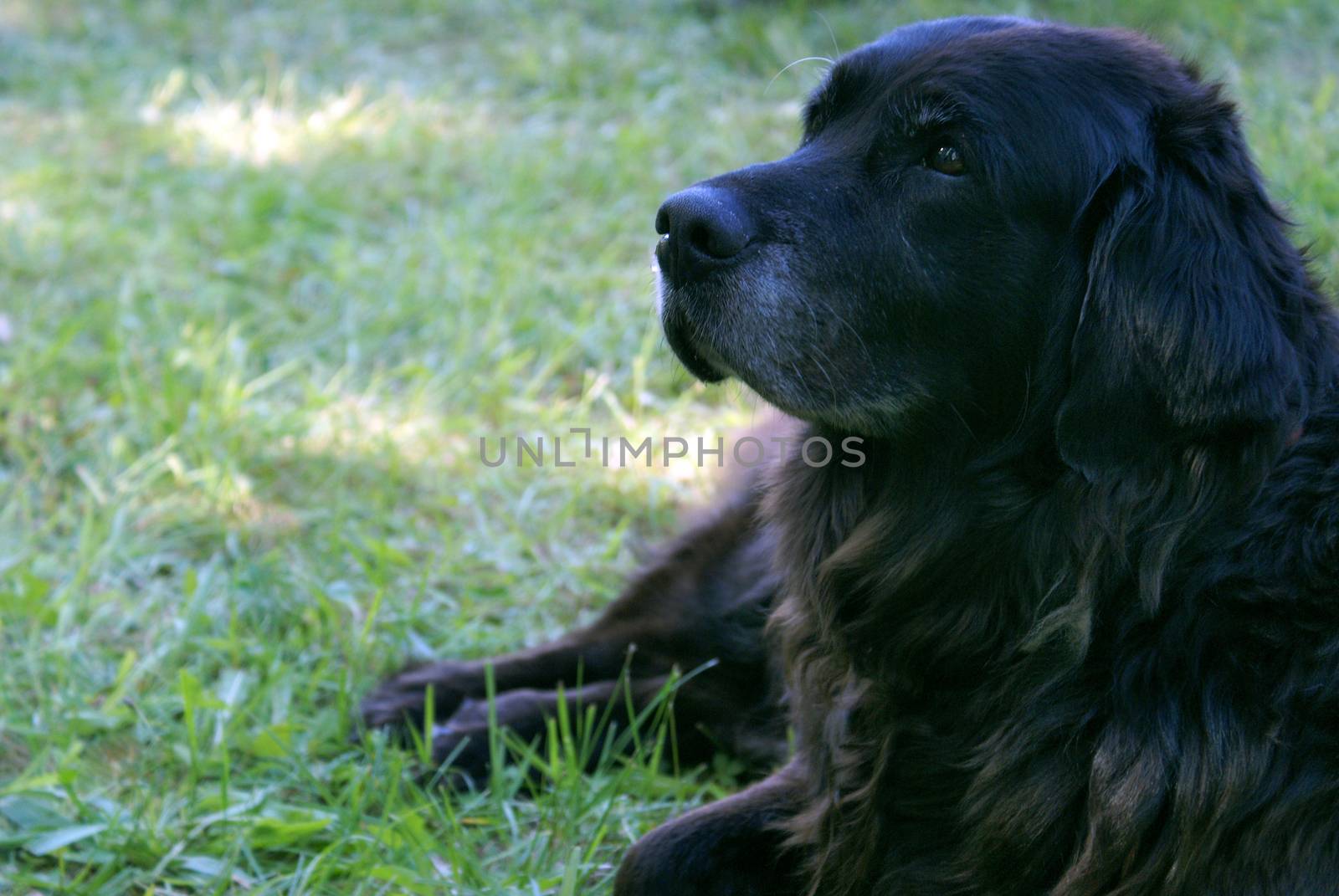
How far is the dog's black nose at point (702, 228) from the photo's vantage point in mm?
1957

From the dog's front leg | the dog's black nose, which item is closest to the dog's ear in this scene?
the dog's black nose

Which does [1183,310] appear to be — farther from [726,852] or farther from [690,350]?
[726,852]

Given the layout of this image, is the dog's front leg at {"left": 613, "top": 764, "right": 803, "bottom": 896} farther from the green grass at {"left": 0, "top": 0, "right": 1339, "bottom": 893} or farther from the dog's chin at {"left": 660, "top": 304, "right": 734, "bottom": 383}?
the dog's chin at {"left": 660, "top": 304, "right": 734, "bottom": 383}

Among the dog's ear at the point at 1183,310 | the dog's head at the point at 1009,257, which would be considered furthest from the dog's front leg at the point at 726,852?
the dog's ear at the point at 1183,310

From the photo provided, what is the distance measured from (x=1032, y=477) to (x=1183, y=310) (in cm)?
33

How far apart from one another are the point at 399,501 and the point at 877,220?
1.96 m

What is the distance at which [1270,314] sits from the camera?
1691mm

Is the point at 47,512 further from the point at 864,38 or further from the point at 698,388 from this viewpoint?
the point at 864,38

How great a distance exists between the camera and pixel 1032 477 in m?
1.88

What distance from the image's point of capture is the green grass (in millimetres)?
2420

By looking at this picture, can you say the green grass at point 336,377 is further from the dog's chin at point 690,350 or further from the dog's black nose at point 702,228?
the dog's black nose at point 702,228

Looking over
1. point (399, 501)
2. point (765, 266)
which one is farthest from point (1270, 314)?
point (399, 501)

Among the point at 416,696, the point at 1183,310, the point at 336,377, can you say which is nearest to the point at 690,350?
the point at 1183,310

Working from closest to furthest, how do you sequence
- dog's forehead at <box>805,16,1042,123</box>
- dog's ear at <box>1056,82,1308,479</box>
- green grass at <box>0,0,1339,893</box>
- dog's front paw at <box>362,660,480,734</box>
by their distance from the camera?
dog's ear at <box>1056,82,1308,479</box>
dog's forehead at <box>805,16,1042,123</box>
green grass at <box>0,0,1339,893</box>
dog's front paw at <box>362,660,480,734</box>
